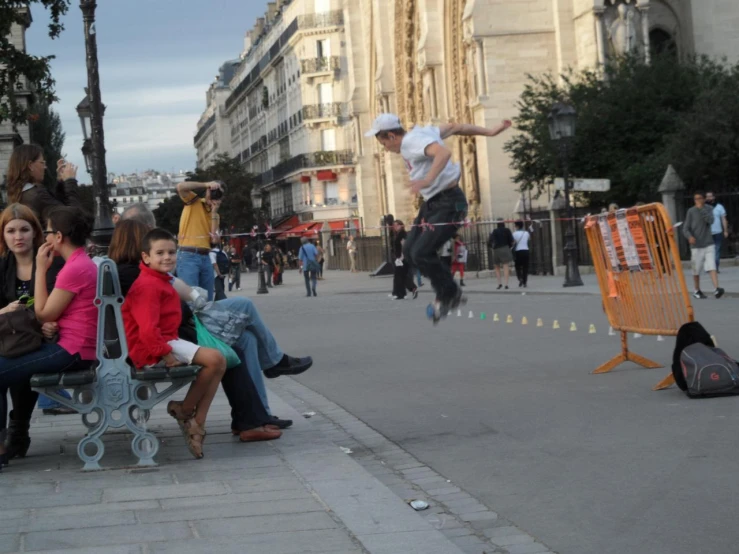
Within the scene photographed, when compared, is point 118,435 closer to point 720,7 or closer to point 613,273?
point 613,273

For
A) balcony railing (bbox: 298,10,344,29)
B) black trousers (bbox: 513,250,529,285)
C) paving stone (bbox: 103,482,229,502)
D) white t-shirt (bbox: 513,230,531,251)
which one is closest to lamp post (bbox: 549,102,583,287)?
black trousers (bbox: 513,250,529,285)

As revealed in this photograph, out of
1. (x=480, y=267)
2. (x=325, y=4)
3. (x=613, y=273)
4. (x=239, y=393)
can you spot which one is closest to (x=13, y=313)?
(x=239, y=393)

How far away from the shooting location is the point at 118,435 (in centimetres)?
932

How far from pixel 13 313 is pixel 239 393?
1.59 metres

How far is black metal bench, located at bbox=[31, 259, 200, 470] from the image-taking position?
7.84 metres

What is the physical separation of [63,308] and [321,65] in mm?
87638

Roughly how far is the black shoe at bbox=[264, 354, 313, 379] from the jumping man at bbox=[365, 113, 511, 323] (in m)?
1.97

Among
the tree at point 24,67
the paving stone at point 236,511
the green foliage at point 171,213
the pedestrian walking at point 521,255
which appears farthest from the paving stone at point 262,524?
the green foliage at point 171,213

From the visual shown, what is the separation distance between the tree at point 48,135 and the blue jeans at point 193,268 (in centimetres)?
5040

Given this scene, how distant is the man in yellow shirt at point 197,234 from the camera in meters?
13.2

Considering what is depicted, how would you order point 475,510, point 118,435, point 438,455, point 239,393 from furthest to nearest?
point 118,435 < point 239,393 < point 438,455 < point 475,510

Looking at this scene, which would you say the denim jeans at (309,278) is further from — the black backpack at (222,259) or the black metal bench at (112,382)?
the black metal bench at (112,382)

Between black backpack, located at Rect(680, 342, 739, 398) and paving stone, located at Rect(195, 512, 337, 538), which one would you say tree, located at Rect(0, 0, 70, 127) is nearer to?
black backpack, located at Rect(680, 342, 739, 398)

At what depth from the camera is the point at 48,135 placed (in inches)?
2869
